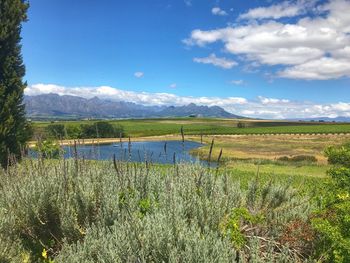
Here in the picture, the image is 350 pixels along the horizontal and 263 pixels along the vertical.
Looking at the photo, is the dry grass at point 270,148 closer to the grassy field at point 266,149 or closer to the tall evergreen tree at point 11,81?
the grassy field at point 266,149

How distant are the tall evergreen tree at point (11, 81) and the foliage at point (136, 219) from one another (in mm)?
12032

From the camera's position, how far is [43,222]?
22.8 feet

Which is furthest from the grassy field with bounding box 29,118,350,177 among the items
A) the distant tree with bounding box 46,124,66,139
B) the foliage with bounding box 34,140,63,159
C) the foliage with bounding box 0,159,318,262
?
the foliage with bounding box 0,159,318,262

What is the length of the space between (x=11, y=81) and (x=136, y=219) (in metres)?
17.1

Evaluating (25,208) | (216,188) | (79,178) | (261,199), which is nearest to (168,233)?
(216,188)

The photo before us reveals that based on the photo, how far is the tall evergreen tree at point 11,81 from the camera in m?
19.6

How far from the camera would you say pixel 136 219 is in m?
5.59

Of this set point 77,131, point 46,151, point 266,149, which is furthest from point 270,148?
point 46,151

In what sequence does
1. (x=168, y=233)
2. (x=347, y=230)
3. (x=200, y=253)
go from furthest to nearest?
(x=347, y=230) < (x=168, y=233) < (x=200, y=253)

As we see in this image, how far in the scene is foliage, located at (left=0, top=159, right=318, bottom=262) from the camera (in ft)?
16.0

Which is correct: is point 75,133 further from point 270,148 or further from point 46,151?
point 270,148

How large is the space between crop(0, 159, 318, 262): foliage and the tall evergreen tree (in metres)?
12.0

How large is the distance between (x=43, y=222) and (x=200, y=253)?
3.60m

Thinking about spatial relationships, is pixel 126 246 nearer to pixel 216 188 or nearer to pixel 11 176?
pixel 216 188
